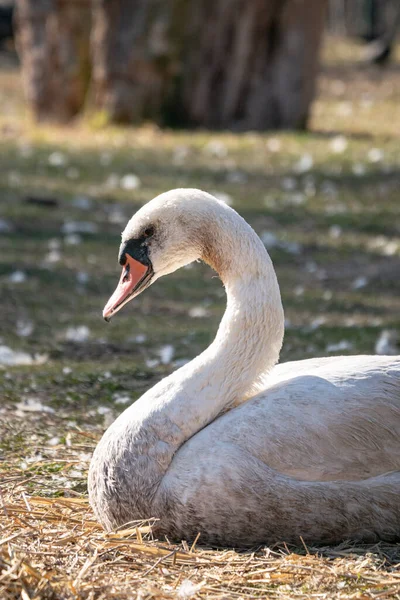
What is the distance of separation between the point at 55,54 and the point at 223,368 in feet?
35.3

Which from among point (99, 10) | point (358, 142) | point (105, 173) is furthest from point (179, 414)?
point (99, 10)

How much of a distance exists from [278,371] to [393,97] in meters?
13.9

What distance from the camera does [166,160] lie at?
1202 cm

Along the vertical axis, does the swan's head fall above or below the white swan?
above

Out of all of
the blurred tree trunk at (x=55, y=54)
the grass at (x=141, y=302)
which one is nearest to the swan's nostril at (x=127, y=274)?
the grass at (x=141, y=302)

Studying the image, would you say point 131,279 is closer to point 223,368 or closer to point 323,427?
point 223,368

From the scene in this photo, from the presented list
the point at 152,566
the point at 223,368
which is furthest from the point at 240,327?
the point at 152,566

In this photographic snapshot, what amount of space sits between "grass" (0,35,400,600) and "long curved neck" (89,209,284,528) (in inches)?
13.2

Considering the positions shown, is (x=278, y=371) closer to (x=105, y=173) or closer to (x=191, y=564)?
(x=191, y=564)

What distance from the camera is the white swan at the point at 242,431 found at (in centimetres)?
401

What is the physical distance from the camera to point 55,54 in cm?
1430

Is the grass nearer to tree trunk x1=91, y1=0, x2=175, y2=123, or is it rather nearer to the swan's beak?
tree trunk x1=91, y1=0, x2=175, y2=123

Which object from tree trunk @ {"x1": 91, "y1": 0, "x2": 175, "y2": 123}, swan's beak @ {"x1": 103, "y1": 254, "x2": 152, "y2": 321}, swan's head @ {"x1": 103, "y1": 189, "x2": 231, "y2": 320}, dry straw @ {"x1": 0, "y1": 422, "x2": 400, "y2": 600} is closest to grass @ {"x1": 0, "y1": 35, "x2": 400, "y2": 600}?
dry straw @ {"x1": 0, "y1": 422, "x2": 400, "y2": 600}

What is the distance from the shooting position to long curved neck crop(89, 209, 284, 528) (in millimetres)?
4188
